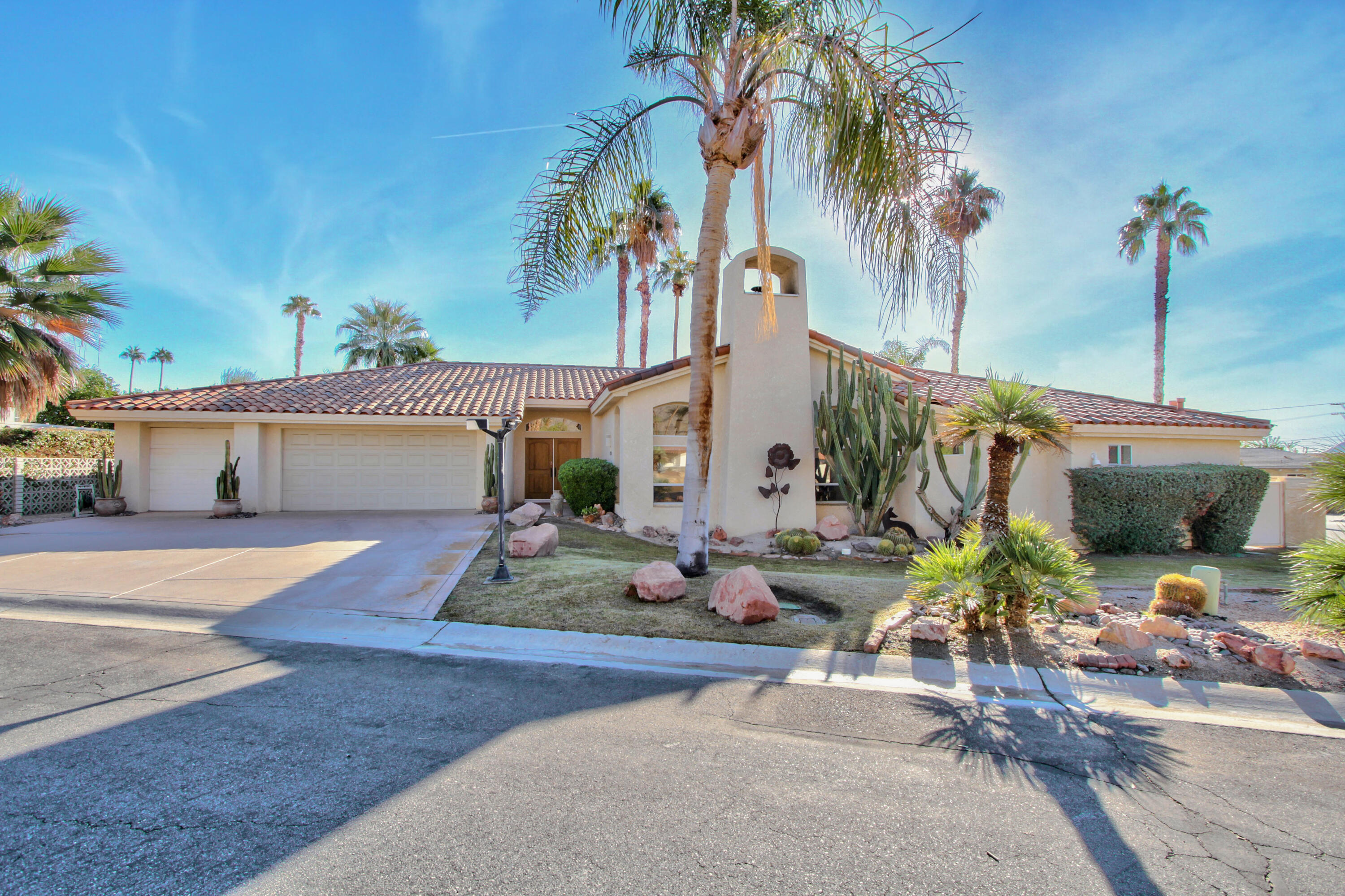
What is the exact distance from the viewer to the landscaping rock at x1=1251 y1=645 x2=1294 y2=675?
15.4ft

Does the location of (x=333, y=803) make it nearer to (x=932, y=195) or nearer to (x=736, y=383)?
(x=932, y=195)

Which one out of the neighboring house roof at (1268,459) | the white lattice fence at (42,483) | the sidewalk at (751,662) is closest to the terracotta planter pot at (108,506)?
the white lattice fence at (42,483)

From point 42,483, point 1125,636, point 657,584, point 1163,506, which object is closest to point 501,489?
point 657,584

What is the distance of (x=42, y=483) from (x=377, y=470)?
27.2 feet

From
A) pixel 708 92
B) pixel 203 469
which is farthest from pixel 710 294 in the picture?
pixel 203 469

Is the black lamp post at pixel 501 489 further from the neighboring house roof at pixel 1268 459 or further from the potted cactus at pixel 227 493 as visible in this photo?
the neighboring house roof at pixel 1268 459

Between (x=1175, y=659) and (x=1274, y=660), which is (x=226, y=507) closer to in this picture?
(x=1175, y=659)

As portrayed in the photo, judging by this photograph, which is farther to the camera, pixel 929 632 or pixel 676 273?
pixel 676 273

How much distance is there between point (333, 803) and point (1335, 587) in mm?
7454

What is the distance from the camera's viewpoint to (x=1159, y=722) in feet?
13.3

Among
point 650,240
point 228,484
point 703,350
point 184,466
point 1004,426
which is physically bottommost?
point 228,484

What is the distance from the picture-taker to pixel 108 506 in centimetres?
1387

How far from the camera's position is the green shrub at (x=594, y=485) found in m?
14.5

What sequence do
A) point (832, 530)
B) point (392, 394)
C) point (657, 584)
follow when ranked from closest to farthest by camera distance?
point (657, 584), point (832, 530), point (392, 394)
